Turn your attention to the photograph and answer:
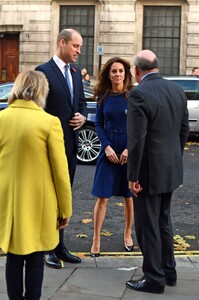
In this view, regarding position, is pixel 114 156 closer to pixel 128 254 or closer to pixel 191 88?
pixel 128 254

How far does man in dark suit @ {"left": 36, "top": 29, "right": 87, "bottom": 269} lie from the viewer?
509cm

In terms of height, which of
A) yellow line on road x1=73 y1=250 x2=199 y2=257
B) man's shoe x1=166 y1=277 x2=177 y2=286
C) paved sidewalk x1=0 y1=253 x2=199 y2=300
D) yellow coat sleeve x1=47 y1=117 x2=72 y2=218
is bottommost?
yellow line on road x1=73 y1=250 x2=199 y2=257

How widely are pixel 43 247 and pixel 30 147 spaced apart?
0.69 m

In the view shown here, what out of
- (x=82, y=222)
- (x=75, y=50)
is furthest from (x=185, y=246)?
(x=75, y=50)

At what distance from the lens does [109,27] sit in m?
23.2

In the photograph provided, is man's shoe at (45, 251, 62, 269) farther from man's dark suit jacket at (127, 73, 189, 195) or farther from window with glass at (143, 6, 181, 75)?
window with glass at (143, 6, 181, 75)

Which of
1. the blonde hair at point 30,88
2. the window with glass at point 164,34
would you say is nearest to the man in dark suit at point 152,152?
the blonde hair at point 30,88

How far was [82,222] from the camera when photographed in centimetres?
699

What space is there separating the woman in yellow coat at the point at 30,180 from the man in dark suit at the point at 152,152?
0.83 meters

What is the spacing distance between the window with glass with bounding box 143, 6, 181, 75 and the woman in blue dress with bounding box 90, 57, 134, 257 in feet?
59.4

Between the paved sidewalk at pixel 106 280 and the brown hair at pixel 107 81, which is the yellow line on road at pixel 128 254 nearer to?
the paved sidewalk at pixel 106 280

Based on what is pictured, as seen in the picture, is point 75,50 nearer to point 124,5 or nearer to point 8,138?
point 8,138

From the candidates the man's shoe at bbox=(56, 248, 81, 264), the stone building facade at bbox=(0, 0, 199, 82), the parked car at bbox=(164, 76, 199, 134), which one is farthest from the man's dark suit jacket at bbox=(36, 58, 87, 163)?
the stone building facade at bbox=(0, 0, 199, 82)

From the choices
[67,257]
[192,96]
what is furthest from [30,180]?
[192,96]
